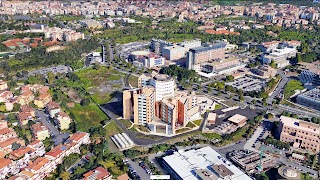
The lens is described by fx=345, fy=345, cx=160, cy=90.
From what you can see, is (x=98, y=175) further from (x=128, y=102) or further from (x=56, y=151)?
(x=128, y=102)

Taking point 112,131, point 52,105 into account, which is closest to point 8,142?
point 52,105

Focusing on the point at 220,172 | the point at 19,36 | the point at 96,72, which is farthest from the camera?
Result: the point at 19,36

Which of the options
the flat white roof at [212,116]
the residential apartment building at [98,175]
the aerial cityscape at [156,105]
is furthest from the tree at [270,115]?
the residential apartment building at [98,175]

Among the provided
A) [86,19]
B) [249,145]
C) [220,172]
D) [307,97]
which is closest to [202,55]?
[307,97]

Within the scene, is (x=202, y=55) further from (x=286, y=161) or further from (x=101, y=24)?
(x=101, y=24)

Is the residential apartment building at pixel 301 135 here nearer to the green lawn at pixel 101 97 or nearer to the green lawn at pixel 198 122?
the green lawn at pixel 198 122

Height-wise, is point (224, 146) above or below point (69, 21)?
below
